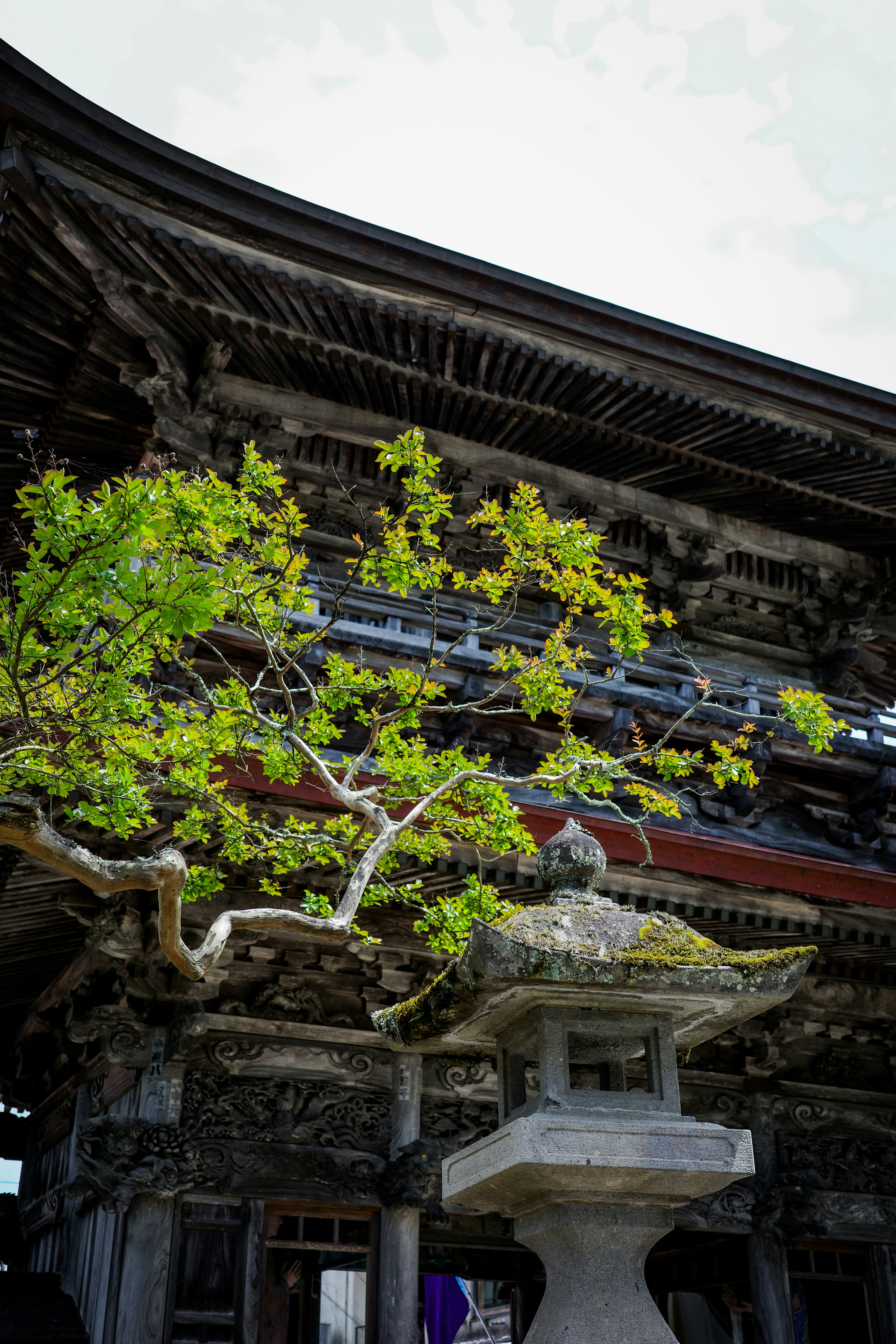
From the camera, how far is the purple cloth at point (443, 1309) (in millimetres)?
16062

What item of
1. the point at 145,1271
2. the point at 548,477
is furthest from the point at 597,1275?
the point at 548,477

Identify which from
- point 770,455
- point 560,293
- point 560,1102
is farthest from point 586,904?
point 770,455

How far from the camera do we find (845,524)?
12.8 metres

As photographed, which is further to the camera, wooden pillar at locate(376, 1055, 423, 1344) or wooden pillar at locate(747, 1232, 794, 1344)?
wooden pillar at locate(747, 1232, 794, 1344)

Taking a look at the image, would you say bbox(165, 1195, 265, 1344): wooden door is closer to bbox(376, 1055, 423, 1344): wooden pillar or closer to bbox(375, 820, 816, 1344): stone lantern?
bbox(376, 1055, 423, 1344): wooden pillar

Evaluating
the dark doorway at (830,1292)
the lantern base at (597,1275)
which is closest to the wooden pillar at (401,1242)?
the dark doorway at (830,1292)

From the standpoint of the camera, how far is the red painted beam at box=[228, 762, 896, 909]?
7.64m

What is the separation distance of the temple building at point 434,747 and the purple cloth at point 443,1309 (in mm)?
3829

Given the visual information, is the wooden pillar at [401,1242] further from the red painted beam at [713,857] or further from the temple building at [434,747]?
the red painted beam at [713,857]

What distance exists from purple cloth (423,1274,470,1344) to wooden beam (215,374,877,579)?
35.6 ft

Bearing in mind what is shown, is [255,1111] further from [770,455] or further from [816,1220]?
[770,455]

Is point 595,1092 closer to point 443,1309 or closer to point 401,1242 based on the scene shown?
point 401,1242

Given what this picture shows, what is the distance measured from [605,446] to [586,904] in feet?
24.8

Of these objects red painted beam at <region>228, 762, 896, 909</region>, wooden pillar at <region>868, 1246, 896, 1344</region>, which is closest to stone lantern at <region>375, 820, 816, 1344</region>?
red painted beam at <region>228, 762, 896, 909</region>
